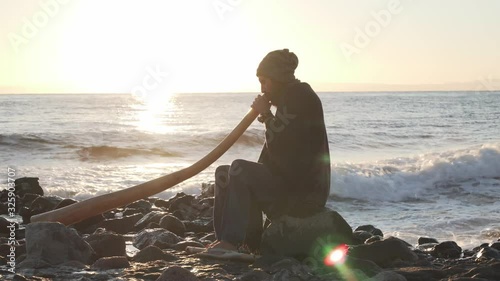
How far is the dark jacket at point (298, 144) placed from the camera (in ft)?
19.0

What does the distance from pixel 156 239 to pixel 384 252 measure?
2.55m

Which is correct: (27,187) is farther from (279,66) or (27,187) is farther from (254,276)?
(254,276)

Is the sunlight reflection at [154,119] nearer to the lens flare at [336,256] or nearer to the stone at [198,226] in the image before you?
the stone at [198,226]

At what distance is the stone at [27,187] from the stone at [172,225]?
492 cm

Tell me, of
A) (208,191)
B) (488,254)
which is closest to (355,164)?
(208,191)

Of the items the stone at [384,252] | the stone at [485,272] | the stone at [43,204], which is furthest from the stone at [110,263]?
the stone at [43,204]

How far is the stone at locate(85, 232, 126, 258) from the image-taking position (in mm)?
6219

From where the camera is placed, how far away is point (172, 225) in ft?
27.9

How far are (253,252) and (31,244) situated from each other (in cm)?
199

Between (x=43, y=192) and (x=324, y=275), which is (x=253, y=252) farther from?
(x=43, y=192)

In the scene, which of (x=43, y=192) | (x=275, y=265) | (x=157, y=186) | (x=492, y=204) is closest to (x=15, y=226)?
(x=157, y=186)

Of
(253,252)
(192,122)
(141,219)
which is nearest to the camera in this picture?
(253,252)

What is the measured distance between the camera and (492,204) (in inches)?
498

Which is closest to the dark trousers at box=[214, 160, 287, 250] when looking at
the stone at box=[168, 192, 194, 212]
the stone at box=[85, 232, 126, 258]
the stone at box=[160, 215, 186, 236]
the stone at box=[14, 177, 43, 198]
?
the stone at box=[85, 232, 126, 258]
